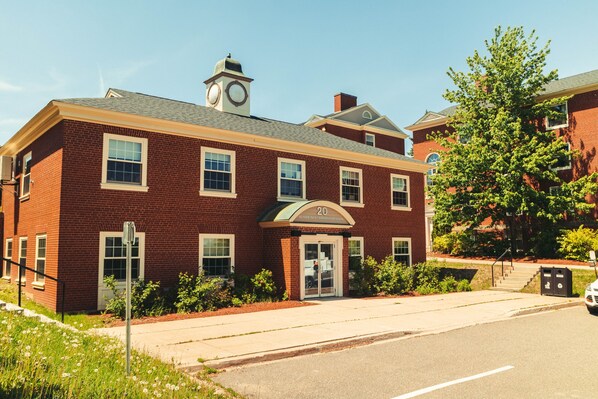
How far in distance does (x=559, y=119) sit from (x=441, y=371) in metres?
27.7

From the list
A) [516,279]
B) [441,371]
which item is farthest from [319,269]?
[441,371]

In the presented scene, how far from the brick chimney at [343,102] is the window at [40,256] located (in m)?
28.5

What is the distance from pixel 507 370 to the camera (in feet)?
25.3

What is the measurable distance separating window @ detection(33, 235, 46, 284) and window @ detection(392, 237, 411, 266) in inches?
597

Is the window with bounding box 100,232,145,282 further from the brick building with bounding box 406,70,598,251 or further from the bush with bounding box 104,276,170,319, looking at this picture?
the brick building with bounding box 406,70,598,251

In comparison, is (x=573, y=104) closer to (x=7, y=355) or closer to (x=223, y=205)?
(x=223, y=205)

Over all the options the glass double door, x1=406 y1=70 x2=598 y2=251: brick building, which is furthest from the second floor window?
x1=406 y1=70 x2=598 y2=251: brick building

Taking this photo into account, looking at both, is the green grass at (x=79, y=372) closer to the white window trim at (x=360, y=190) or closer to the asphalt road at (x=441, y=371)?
the asphalt road at (x=441, y=371)

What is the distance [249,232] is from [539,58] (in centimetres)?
2174

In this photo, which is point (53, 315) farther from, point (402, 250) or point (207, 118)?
point (402, 250)

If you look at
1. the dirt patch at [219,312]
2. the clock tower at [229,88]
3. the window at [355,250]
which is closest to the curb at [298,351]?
the dirt patch at [219,312]

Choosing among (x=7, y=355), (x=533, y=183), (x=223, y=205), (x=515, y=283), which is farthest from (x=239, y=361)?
(x=533, y=183)

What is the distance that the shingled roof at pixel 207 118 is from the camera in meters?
16.1

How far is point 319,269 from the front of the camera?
18.6 meters
